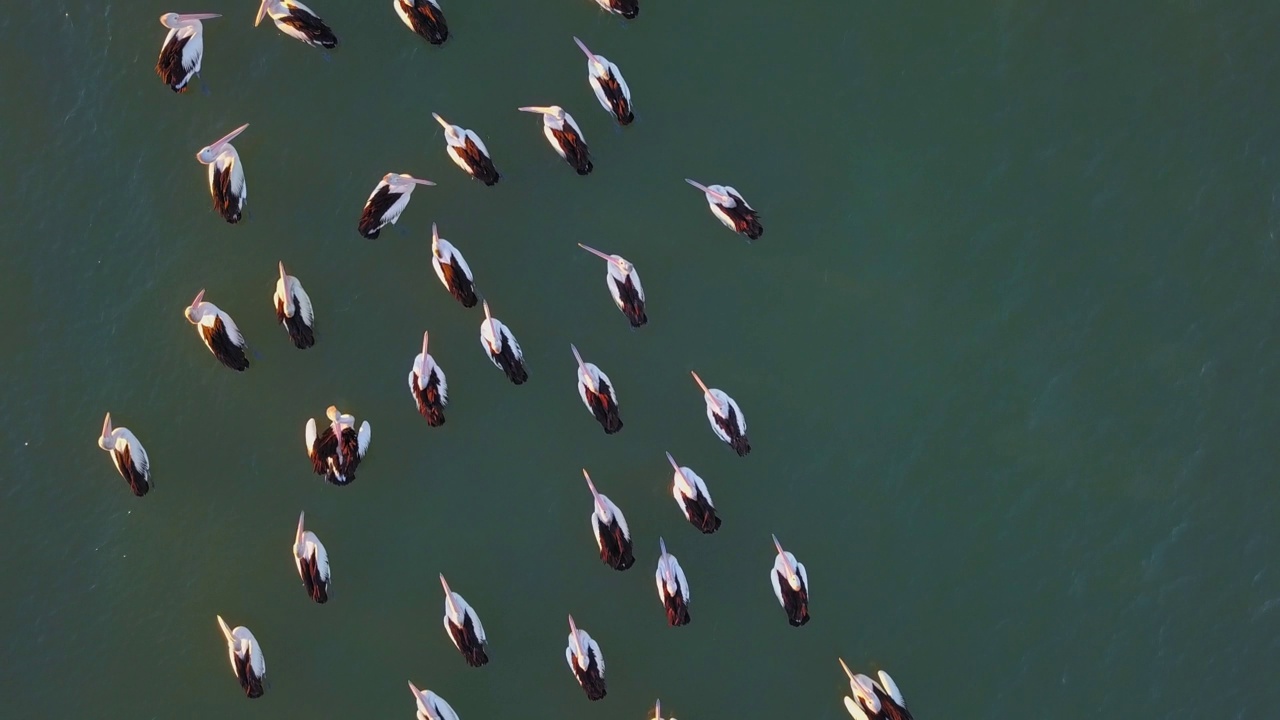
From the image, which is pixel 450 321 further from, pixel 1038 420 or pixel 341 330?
pixel 1038 420

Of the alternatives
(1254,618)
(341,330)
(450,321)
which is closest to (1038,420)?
(1254,618)

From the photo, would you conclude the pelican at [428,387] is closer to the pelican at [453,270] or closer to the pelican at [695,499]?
the pelican at [453,270]

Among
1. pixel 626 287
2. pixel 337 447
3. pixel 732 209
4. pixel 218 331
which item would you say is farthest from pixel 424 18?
pixel 337 447

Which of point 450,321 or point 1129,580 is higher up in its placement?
point 1129,580

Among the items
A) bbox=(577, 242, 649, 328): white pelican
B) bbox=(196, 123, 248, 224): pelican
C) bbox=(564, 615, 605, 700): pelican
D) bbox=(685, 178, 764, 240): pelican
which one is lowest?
bbox=(564, 615, 605, 700): pelican

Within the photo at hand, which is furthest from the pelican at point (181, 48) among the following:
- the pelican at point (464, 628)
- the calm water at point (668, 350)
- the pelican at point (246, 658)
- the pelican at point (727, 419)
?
the pelican at point (727, 419)

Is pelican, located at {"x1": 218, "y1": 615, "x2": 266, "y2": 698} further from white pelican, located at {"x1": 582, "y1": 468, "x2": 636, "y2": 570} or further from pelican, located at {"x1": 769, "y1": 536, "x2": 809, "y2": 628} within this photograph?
pelican, located at {"x1": 769, "y1": 536, "x2": 809, "y2": 628}

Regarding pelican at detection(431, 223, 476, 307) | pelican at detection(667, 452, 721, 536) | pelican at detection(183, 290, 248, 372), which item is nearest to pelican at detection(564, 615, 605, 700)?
pelican at detection(667, 452, 721, 536)
